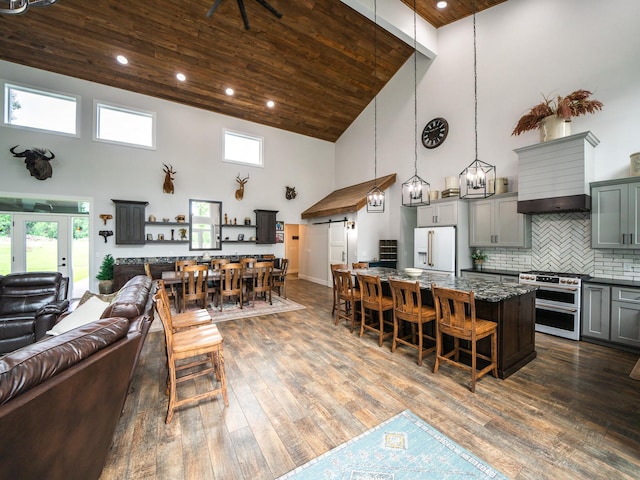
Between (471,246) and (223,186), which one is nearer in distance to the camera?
(471,246)

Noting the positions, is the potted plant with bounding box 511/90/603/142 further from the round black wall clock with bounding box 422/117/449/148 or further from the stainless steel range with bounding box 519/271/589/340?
the stainless steel range with bounding box 519/271/589/340

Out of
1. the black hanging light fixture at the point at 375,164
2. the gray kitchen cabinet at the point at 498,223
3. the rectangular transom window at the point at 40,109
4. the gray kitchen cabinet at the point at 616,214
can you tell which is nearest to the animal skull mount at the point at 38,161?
the rectangular transom window at the point at 40,109

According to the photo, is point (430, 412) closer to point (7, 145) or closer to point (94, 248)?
point (94, 248)

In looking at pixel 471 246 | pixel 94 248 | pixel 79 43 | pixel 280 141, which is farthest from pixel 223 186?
pixel 471 246

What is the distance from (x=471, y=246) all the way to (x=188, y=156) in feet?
24.2

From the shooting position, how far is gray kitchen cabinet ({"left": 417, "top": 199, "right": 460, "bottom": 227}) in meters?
5.36

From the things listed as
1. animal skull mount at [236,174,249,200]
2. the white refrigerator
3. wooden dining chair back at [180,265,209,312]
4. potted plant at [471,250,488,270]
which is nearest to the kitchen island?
the white refrigerator

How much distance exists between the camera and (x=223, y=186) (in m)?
Result: 7.74

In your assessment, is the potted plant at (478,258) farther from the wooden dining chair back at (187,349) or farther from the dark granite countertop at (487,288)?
the wooden dining chair back at (187,349)

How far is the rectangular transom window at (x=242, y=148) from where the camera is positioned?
7.86 m

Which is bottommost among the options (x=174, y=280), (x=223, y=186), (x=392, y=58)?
(x=174, y=280)

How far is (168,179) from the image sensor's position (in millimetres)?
6871

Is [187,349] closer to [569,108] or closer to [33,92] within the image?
[569,108]

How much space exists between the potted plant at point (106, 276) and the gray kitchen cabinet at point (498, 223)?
8.08 meters
